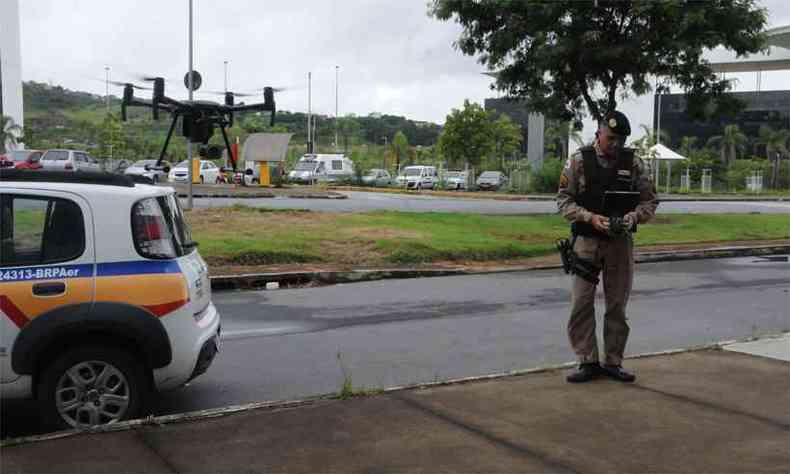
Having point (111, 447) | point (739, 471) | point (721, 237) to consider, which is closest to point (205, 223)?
point (721, 237)

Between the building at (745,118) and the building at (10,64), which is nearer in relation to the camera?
Answer: the building at (10,64)

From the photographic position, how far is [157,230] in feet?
17.5

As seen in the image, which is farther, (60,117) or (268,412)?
(60,117)

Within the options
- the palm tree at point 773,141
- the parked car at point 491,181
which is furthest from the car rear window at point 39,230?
the palm tree at point 773,141

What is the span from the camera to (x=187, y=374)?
209 inches

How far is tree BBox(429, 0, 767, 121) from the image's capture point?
64.6ft

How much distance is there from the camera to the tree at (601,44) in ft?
64.6

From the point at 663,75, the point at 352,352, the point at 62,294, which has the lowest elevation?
the point at 352,352

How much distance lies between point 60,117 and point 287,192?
65.7 meters

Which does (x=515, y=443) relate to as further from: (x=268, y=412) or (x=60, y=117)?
(x=60, y=117)

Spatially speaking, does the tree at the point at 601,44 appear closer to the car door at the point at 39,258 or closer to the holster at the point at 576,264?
the holster at the point at 576,264

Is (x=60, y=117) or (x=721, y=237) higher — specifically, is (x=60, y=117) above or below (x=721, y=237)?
above

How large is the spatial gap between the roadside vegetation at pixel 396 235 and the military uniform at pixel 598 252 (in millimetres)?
7742

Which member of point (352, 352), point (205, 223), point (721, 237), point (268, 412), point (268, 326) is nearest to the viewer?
point (268, 412)
